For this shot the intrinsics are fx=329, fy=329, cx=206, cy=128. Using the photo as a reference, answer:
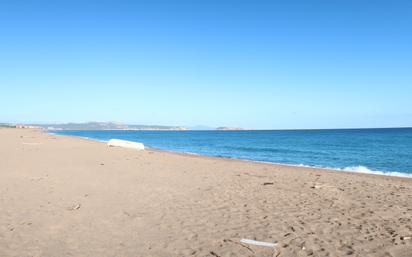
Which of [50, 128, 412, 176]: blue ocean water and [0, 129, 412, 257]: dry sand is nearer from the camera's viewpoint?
[0, 129, 412, 257]: dry sand

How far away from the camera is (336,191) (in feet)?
35.9

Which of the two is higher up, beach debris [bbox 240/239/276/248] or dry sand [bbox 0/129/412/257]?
beach debris [bbox 240/239/276/248]

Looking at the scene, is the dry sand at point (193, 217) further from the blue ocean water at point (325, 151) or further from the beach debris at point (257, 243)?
the blue ocean water at point (325, 151)

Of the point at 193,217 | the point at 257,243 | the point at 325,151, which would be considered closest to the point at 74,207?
the point at 193,217

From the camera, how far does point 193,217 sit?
736 centimetres

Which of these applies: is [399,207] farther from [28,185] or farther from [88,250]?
[28,185]

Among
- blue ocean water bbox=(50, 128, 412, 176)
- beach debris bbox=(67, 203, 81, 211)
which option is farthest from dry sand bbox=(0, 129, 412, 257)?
blue ocean water bbox=(50, 128, 412, 176)

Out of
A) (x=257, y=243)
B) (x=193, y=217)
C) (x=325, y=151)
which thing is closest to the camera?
(x=257, y=243)

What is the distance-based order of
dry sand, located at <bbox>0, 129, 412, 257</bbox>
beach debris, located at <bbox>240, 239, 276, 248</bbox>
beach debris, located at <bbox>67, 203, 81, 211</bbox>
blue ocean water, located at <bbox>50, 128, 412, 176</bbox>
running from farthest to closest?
blue ocean water, located at <bbox>50, 128, 412, 176</bbox> → beach debris, located at <bbox>67, 203, 81, 211</bbox> → beach debris, located at <bbox>240, 239, 276, 248</bbox> → dry sand, located at <bbox>0, 129, 412, 257</bbox>

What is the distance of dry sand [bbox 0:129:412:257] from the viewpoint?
547 cm

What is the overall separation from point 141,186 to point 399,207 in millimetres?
7666

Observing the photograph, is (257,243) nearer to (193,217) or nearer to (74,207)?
(193,217)

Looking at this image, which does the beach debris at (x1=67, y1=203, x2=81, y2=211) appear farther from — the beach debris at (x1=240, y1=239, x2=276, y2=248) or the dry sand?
the beach debris at (x1=240, y1=239, x2=276, y2=248)

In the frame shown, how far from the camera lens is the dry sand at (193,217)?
18.0 ft
